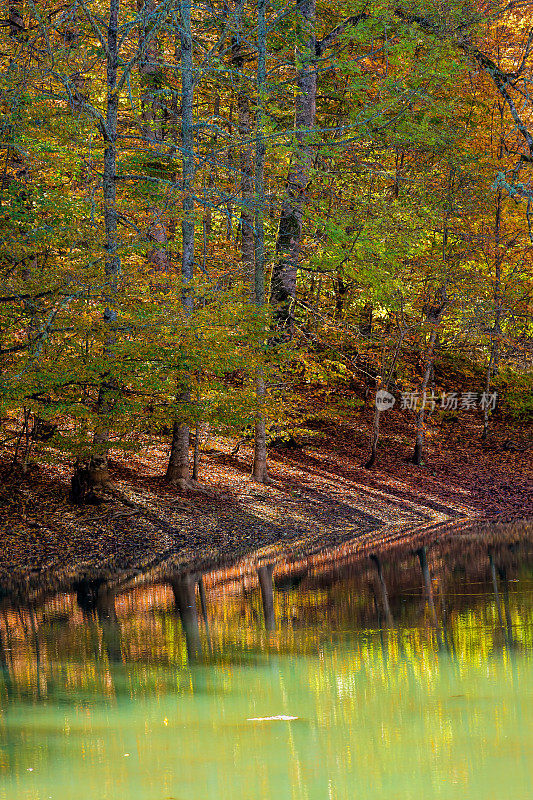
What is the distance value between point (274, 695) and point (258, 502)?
9.79 m

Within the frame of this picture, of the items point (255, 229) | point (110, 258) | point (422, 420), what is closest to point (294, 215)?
point (255, 229)

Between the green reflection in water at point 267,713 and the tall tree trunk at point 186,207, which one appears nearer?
the green reflection in water at point 267,713

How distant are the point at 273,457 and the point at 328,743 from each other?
1493 cm

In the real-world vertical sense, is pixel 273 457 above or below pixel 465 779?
above

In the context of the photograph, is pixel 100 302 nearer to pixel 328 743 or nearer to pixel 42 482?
pixel 42 482

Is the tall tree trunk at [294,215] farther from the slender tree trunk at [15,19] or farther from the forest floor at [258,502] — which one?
the slender tree trunk at [15,19]

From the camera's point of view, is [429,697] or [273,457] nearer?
[429,697]

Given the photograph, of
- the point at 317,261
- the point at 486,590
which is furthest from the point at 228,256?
the point at 486,590

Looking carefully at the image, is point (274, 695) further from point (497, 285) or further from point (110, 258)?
point (497, 285)

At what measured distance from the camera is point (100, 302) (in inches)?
516

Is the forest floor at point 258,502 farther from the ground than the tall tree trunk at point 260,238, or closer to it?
closer to it

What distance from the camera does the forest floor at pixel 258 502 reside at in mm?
12375

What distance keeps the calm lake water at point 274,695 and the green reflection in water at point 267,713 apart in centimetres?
2

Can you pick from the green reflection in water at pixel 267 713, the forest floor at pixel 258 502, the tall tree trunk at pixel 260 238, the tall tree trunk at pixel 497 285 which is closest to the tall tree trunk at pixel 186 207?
the forest floor at pixel 258 502
